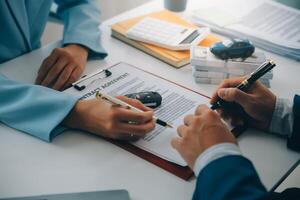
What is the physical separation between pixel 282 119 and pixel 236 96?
0.11 m

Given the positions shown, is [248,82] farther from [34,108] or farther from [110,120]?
[34,108]

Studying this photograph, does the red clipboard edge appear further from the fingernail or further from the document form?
the fingernail

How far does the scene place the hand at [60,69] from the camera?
107 centimetres

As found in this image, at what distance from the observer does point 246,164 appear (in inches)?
29.3

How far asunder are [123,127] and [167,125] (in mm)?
102

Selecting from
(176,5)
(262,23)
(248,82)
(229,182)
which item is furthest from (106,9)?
(229,182)

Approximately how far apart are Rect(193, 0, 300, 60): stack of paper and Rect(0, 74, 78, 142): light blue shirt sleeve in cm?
60

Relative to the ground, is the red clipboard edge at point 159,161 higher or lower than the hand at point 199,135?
lower

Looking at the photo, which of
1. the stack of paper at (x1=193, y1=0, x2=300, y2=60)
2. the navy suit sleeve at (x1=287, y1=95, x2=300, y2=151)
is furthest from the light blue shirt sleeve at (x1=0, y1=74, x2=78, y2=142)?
the stack of paper at (x1=193, y1=0, x2=300, y2=60)

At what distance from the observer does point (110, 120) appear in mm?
877

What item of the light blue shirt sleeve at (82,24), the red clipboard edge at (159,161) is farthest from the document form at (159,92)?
the light blue shirt sleeve at (82,24)

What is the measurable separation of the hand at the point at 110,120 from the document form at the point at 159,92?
0.03 metres

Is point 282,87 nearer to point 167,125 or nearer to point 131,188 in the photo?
point 167,125

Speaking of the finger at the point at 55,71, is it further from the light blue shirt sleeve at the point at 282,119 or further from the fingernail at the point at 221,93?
the light blue shirt sleeve at the point at 282,119
